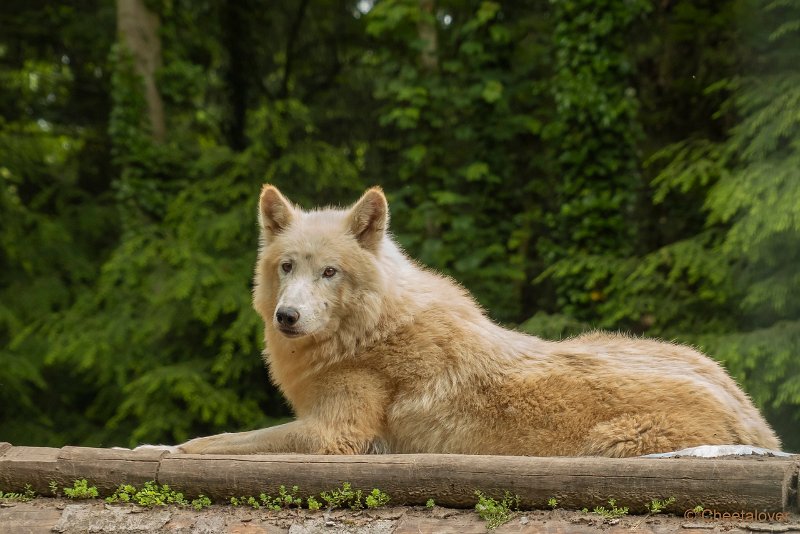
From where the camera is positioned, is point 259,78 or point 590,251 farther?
point 259,78

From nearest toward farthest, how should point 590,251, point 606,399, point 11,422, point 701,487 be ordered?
point 701,487 → point 606,399 → point 590,251 → point 11,422

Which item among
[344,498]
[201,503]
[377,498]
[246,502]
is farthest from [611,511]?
[201,503]

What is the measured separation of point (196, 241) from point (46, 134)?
14.8 ft

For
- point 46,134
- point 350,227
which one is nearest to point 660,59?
point 350,227

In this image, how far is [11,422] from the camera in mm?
11914

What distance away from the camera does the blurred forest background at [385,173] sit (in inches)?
317

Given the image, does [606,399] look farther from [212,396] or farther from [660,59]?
[660,59]

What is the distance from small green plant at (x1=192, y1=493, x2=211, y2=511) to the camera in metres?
4.03

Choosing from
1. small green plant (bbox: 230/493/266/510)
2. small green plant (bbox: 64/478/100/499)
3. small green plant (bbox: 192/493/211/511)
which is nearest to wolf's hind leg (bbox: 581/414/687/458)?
small green plant (bbox: 230/493/266/510)

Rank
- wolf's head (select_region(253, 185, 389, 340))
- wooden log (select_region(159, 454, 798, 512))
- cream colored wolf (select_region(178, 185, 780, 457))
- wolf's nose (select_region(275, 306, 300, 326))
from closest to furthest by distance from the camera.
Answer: wooden log (select_region(159, 454, 798, 512)) → cream colored wolf (select_region(178, 185, 780, 457)) → wolf's nose (select_region(275, 306, 300, 326)) → wolf's head (select_region(253, 185, 389, 340))

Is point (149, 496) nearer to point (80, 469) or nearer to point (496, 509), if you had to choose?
point (80, 469)

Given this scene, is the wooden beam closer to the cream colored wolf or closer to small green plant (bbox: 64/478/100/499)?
small green plant (bbox: 64/478/100/499)

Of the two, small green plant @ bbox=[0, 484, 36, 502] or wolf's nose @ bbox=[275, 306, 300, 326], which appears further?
wolf's nose @ bbox=[275, 306, 300, 326]

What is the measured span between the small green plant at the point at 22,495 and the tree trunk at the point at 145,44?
8.57 metres
